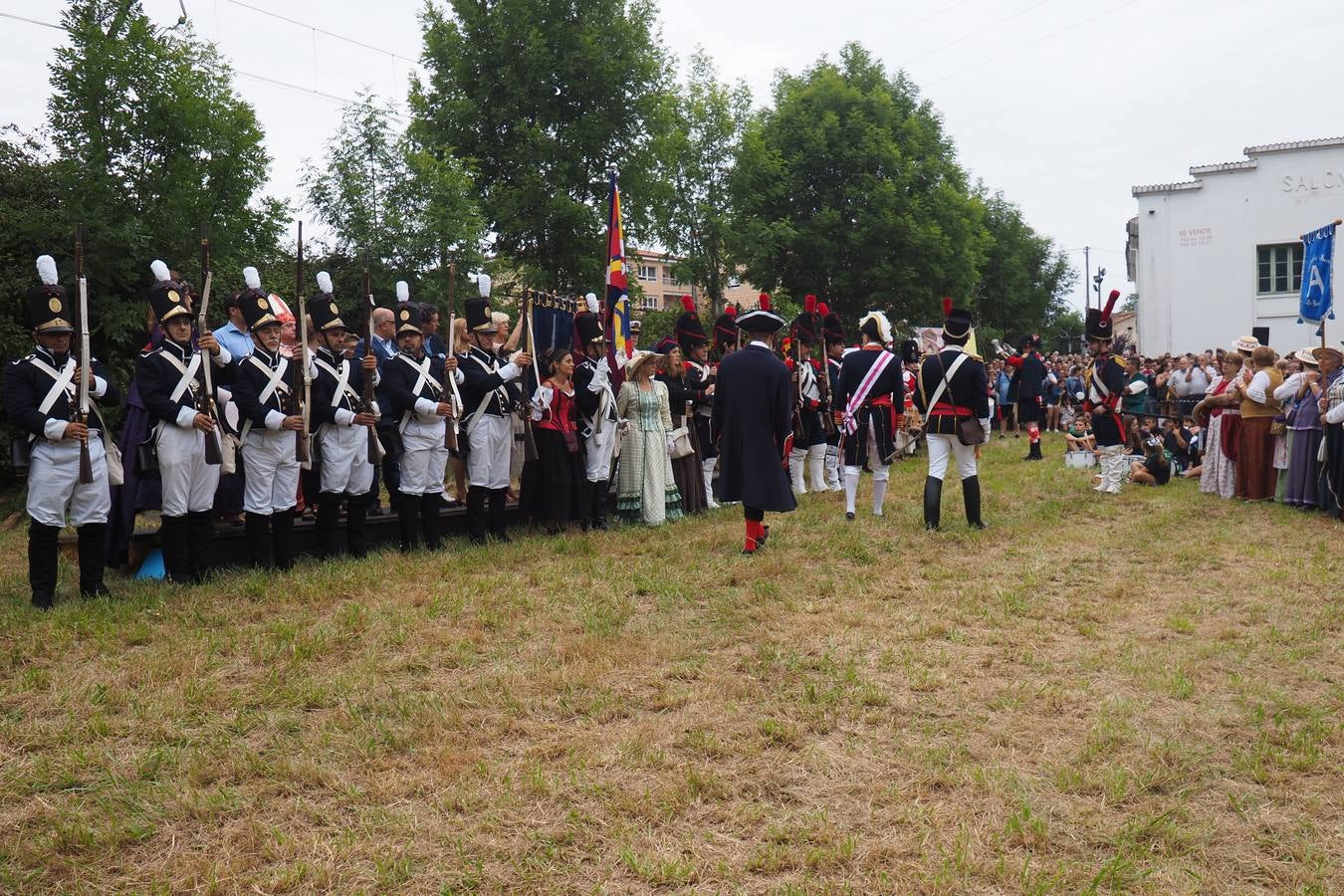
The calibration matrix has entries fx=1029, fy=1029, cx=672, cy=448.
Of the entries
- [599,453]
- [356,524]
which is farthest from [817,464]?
[356,524]

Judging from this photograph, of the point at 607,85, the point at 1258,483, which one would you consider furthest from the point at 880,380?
the point at 607,85

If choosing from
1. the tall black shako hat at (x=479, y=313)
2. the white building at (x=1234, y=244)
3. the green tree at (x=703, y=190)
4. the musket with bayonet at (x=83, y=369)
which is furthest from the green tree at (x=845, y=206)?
the musket with bayonet at (x=83, y=369)

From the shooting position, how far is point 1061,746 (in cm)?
451

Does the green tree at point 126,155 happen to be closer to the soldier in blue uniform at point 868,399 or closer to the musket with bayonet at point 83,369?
the musket with bayonet at point 83,369

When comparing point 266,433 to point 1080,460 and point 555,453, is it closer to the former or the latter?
point 555,453

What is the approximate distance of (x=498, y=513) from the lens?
962cm

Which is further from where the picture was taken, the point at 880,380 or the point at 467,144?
the point at 467,144

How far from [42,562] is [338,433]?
88.9 inches

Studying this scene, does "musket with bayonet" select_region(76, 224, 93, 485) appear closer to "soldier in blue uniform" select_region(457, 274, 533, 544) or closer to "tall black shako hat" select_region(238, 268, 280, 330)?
"tall black shako hat" select_region(238, 268, 280, 330)

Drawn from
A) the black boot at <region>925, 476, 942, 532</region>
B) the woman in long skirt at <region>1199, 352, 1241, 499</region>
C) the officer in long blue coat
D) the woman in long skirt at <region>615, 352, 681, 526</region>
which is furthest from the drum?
the officer in long blue coat

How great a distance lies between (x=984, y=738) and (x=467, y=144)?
72.3 feet

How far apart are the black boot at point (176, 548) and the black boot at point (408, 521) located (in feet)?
5.79

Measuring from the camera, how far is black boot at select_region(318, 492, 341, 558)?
8.34 metres

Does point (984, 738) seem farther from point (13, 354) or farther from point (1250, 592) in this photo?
point (13, 354)
